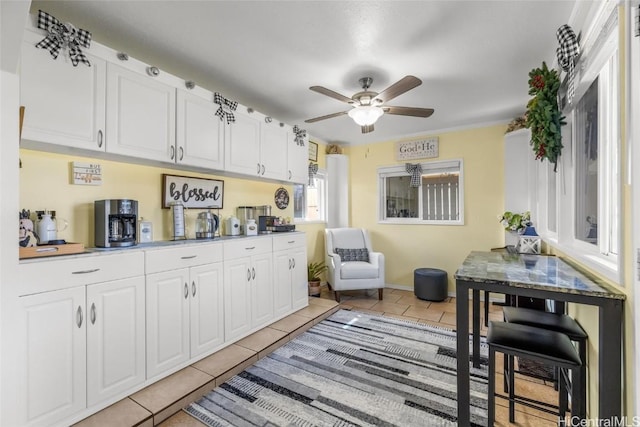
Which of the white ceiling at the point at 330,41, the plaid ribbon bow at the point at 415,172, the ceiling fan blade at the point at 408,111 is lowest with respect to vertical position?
the plaid ribbon bow at the point at 415,172

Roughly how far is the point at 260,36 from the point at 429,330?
3154 mm

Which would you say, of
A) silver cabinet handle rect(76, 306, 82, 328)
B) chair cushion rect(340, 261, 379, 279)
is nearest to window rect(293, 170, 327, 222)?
chair cushion rect(340, 261, 379, 279)

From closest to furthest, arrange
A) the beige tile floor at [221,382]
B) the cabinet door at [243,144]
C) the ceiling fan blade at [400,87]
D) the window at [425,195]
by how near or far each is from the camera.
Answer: the beige tile floor at [221,382] → the ceiling fan blade at [400,87] → the cabinet door at [243,144] → the window at [425,195]

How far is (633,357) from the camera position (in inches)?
40.9

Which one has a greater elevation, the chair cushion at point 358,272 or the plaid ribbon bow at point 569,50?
the plaid ribbon bow at point 569,50

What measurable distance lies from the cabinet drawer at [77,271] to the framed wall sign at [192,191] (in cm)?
80

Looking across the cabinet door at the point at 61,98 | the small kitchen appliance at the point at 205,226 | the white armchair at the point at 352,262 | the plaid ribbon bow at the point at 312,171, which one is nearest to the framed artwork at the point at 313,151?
the plaid ribbon bow at the point at 312,171

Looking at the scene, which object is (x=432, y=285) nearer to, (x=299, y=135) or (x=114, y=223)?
(x=299, y=135)

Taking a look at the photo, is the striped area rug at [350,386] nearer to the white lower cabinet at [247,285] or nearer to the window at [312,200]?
the white lower cabinet at [247,285]

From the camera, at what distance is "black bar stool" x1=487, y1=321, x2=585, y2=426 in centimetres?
127

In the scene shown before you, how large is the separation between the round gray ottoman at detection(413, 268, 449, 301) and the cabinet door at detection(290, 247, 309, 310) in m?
1.67

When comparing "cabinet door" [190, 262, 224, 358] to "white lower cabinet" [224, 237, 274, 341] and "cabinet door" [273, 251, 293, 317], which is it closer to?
"white lower cabinet" [224, 237, 274, 341]

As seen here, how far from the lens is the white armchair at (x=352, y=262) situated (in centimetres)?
400

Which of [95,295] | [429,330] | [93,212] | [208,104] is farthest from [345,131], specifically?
[95,295]
